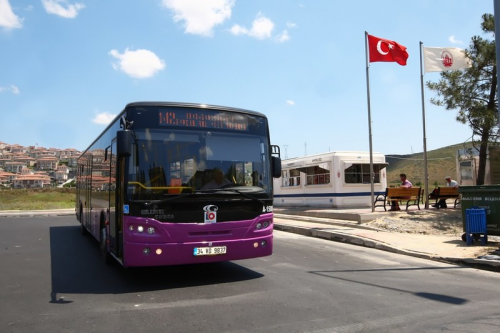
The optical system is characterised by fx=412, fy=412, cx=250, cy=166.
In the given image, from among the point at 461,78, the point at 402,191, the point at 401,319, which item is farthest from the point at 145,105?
the point at 461,78

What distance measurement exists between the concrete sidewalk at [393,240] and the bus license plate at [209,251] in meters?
5.57

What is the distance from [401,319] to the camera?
5.09 metres

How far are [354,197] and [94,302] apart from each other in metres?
16.9

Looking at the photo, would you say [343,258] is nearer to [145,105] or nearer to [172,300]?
[172,300]

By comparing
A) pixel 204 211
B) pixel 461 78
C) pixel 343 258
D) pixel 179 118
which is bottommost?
pixel 343 258

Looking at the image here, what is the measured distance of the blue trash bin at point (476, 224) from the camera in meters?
10.6

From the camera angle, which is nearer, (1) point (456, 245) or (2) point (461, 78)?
(1) point (456, 245)

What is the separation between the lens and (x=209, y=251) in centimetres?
672

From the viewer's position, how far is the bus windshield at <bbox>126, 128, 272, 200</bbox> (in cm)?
654

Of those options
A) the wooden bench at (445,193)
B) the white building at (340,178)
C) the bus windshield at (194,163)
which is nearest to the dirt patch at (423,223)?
the wooden bench at (445,193)

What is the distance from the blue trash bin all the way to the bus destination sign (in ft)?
22.6

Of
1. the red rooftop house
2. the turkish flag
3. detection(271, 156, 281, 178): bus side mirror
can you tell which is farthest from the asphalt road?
the red rooftop house

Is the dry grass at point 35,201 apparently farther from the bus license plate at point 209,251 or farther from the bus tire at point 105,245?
the bus license plate at point 209,251

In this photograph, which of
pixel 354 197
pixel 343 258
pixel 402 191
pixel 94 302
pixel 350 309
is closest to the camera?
pixel 350 309
